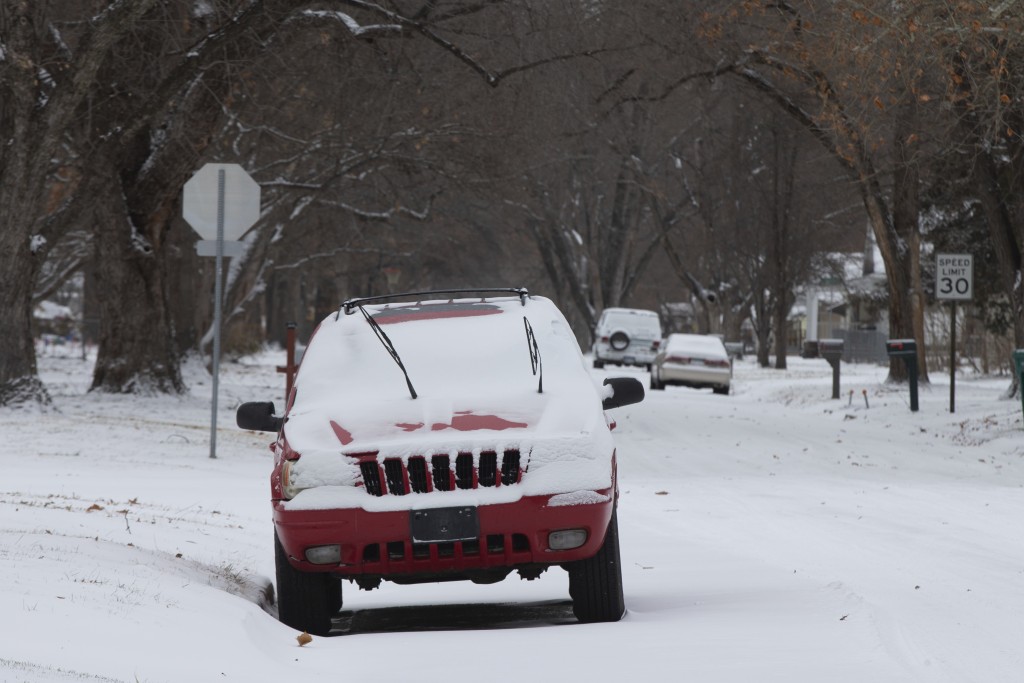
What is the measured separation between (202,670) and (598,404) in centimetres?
259

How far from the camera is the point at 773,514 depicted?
1162 centimetres

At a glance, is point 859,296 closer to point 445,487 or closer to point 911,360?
point 911,360

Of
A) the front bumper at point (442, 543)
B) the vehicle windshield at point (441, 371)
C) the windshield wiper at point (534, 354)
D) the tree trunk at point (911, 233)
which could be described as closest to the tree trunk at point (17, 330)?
the vehicle windshield at point (441, 371)

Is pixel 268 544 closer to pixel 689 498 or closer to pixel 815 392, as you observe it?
pixel 689 498

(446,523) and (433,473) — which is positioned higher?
(433,473)

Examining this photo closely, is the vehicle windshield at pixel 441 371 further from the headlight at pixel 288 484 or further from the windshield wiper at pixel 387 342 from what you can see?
the headlight at pixel 288 484

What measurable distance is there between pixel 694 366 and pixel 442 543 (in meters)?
29.9

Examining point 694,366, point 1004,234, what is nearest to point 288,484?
point 1004,234

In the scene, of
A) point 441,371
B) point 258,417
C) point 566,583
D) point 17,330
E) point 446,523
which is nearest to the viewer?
point 446,523

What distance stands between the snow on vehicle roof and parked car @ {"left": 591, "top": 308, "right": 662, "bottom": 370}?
1017cm

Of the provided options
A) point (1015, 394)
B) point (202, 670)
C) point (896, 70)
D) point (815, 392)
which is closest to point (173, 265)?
point (815, 392)

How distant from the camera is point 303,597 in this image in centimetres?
673

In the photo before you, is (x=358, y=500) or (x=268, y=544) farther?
(x=268, y=544)

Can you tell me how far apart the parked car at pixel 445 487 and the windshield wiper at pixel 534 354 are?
0.07 feet
